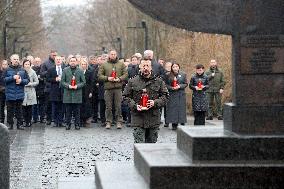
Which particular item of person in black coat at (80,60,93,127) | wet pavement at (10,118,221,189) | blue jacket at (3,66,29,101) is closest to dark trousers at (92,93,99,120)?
person in black coat at (80,60,93,127)

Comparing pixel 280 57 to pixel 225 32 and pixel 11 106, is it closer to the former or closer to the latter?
pixel 225 32

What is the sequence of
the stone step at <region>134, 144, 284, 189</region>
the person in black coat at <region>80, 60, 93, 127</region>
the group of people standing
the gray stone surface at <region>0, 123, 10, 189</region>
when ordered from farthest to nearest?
the person in black coat at <region>80, 60, 93, 127</region>, the group of people standing, the gray stone surface at <region>0, 123, 10, 189</region>, the stone step at <region>134, 144, 284, 189</region>

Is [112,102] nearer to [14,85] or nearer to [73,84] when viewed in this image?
[73,84]

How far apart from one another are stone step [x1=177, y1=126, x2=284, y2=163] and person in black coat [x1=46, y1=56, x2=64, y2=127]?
43.9 feet

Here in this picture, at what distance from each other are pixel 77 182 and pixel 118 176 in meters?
1.43

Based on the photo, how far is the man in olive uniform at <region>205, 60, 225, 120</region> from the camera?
83.9ft

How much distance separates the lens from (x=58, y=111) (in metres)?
23.0

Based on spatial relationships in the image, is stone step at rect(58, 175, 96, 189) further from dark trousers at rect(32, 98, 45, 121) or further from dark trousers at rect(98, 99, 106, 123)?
dark trousers at rect(32, 98, 45, 121)

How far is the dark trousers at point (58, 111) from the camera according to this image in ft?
74.8

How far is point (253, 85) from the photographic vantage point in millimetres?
10031

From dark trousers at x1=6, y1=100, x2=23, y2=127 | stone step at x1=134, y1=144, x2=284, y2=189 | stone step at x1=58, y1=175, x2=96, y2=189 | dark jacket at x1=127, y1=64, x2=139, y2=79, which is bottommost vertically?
stone step at x1=58, y1=175, x2=96, y2=189

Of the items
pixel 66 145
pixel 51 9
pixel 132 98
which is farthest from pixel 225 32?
pixel 51 9

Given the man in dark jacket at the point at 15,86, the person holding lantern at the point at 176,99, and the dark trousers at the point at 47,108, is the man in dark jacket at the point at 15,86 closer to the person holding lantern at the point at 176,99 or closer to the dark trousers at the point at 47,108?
the dark trousers at the point at 47,108

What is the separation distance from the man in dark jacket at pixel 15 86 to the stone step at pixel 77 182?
9.55m
